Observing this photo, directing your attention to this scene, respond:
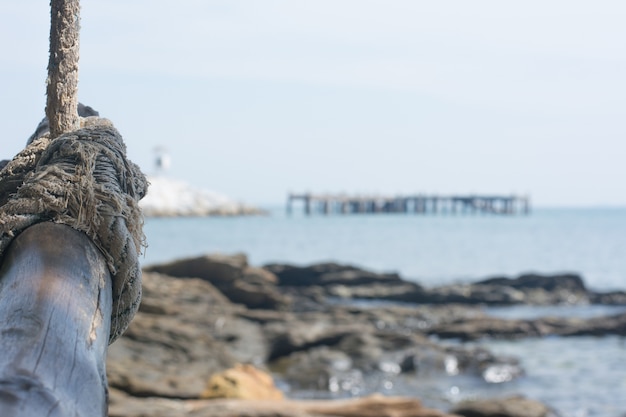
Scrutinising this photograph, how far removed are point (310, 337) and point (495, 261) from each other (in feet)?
117

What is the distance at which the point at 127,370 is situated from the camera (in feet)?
→ 35.6

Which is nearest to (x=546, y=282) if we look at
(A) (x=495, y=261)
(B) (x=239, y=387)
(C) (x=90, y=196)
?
(A) (x=495, y=261)

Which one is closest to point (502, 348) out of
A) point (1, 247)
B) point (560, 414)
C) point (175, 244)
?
point (560, 414)

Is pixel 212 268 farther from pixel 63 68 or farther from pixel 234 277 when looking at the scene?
pixel 63 68

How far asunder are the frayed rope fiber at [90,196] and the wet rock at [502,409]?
962 cm


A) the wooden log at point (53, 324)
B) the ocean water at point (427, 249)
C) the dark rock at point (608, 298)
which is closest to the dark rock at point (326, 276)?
the ocean water at point (427, 249)

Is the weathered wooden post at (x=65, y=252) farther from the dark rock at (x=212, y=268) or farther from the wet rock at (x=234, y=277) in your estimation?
the dark rock at (x=212, y=268)

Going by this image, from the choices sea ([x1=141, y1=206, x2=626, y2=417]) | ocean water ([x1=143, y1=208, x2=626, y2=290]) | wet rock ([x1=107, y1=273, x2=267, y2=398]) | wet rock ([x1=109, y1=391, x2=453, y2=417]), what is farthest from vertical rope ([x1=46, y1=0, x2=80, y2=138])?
ocean water ([x1=143, y1=208, x2=626, y2=290])

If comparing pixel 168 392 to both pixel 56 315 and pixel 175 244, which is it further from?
pixel 175 244

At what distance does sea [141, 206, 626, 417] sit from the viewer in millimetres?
15383

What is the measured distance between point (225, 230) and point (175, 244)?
24163 mm

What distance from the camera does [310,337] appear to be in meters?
17.0

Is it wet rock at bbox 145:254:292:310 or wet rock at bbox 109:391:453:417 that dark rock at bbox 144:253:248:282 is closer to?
wet rock at bbox 145:254:292:310

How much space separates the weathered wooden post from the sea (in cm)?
25
